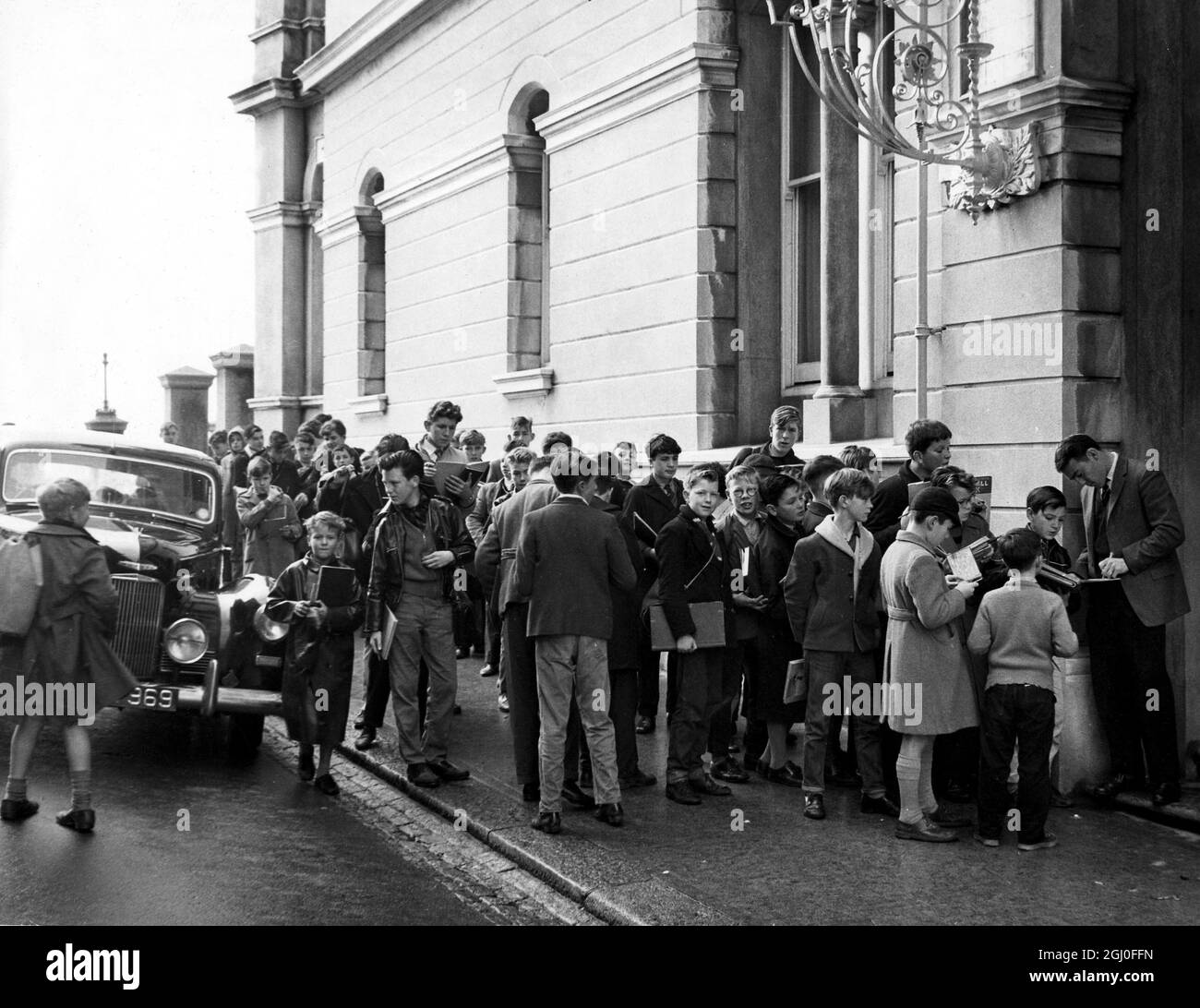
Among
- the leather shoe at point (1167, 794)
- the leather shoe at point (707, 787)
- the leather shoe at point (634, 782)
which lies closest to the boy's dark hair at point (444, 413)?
the leather shoe at point (634, 782)

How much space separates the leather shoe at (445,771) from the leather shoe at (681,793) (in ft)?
4.10

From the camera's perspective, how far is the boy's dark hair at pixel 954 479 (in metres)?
8.00

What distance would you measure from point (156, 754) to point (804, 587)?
428cm

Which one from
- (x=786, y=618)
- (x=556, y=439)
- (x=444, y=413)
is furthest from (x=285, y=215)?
(x=786, y=618)

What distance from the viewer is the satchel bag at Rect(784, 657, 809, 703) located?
8.20 metres

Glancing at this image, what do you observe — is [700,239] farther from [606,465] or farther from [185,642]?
[185,642]

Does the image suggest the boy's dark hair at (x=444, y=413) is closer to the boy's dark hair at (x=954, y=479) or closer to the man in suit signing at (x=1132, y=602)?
the boy's dark hair at (x=954, y=479)

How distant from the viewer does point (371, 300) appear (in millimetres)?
21828

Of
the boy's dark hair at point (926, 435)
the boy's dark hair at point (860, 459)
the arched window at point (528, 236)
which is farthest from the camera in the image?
the arched window at point (528, 236)

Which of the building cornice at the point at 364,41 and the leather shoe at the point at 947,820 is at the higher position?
the building cornice at the point at 364,41

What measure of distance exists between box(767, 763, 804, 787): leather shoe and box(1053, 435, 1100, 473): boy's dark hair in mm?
2306

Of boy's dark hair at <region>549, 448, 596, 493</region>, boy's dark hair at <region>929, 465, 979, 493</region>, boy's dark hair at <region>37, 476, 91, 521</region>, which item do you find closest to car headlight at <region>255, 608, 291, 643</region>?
boy's dark hair at <region>37, 476, 91, 521</region>

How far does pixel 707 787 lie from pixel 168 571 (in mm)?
3715
